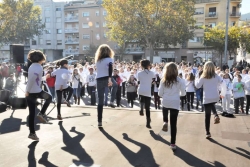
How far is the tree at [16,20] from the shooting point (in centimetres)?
4406

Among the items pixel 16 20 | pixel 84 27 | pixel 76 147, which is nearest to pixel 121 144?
pixel 76 147

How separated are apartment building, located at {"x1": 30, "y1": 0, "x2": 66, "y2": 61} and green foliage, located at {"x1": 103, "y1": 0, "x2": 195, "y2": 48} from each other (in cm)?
3034

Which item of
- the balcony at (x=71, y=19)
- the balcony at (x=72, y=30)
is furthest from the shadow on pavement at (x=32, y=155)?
the balcony at (x=71, y=19)

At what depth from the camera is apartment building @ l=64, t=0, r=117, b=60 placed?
6028 cm

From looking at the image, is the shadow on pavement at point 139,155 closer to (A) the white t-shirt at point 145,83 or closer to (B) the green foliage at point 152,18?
(A) the white t-shirt at point 145,83

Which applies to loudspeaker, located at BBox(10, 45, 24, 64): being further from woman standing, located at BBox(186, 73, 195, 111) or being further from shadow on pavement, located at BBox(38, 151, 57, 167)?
shadow on pavement, located at BBox(38, 151, 57, 167)

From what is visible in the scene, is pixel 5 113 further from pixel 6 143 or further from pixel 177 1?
pixel 177 1

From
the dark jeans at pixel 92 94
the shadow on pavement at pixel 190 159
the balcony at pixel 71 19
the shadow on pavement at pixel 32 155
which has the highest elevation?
the balcony at pixel 71 19

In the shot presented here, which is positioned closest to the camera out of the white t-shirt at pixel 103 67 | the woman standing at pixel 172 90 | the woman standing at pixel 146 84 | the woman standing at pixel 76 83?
the woman standing at pixel 172 90

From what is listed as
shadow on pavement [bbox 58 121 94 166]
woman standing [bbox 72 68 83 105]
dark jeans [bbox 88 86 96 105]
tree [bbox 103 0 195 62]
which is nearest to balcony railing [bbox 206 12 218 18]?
tree [bbox 103 0 195 62]

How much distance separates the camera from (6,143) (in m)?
5.12

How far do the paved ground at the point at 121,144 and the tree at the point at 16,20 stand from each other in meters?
42.0

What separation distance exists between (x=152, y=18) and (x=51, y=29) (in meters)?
36.4

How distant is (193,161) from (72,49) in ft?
201
